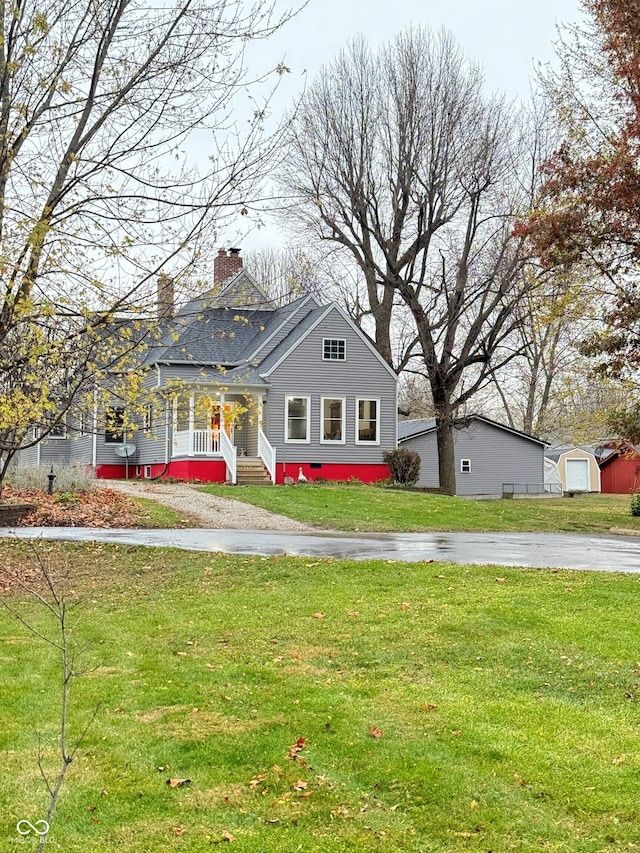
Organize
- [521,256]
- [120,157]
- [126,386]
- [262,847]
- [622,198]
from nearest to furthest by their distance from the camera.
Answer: [262,847] < [126,386] < [120,157] < [622,198] < [521,256]

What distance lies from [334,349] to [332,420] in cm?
248

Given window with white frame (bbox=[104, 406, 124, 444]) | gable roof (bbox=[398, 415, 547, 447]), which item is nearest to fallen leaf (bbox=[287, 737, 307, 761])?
window with white frame (bbox=[104, 406, 124, 444])

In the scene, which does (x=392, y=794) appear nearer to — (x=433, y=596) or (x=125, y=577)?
(x=433, y=596)

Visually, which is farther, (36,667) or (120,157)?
(120,157)

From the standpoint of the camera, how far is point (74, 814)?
13.7 ft

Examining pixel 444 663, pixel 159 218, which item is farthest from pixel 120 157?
pixel 444 663

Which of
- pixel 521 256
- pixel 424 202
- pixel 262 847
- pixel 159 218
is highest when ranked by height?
pixel 424 202

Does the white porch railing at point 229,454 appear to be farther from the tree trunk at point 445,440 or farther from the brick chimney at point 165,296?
the brick chimney at point 165,296

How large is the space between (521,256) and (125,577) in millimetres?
21906

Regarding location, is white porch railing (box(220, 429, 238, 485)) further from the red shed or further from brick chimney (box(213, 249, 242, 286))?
the red shed

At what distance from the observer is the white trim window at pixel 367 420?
100.0 ft

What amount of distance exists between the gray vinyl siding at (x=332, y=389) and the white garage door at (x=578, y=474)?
26357 millimetres

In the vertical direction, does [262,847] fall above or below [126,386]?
below

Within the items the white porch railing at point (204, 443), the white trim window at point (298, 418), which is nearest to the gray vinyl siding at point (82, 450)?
the white porch railing at point (204, 443)
